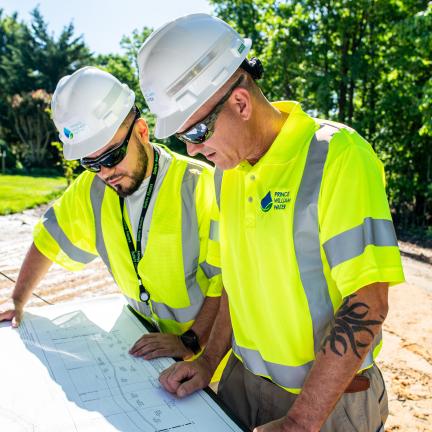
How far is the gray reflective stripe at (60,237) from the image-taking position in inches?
96.4

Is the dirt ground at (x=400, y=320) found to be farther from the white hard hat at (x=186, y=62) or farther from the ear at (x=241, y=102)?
the ear at (x=241, y=102)

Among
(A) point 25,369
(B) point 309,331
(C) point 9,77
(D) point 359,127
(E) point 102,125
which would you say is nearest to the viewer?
(B) point 309,331

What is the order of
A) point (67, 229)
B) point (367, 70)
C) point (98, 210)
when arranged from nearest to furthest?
point (98, 210) < point (67, 229) < point (367, 70)

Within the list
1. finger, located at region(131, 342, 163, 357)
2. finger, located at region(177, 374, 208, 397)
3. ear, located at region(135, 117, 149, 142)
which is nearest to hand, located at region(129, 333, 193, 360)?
finger, located at region(131, 342, 163, 357)

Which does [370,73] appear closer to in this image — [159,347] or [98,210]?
[98,210]

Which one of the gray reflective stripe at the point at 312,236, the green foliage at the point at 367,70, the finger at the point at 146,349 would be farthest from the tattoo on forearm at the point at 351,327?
the green foliage at the point at 367,70

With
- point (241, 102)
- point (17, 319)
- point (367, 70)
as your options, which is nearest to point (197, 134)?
point (241, 102)

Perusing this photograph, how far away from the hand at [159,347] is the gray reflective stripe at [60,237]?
732 millimetres

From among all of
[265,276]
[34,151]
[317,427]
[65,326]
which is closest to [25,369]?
[65,326]

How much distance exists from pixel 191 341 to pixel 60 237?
3.05 ft

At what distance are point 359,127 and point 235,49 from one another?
1145 centimetres

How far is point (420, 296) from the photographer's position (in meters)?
5.55

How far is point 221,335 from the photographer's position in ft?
6.34

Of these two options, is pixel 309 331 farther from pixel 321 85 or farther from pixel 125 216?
pixel 321 85
